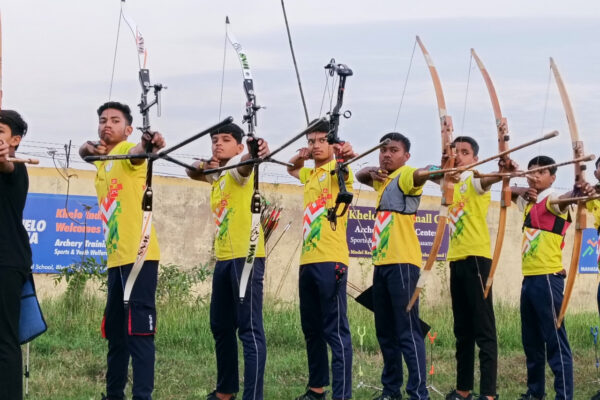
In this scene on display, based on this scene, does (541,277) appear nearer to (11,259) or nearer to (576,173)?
(576,173)

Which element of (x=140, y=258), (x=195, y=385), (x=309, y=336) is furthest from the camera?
(x=195, y=385)

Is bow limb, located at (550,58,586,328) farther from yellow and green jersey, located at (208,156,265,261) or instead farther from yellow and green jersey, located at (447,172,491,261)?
yellow and green jersey, located at (208,156,265,261)

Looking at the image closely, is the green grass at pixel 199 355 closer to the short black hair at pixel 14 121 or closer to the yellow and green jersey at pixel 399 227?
the yellow and green jersey at pixel 399 227

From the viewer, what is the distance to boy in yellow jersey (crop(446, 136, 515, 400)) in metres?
6.85

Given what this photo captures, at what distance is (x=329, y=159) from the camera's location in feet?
22.6

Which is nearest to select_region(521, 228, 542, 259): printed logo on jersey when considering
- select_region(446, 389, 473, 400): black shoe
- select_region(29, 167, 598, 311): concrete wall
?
select_region(446, 389, 473, 400): black shoe

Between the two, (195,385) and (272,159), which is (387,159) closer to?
(272,159)

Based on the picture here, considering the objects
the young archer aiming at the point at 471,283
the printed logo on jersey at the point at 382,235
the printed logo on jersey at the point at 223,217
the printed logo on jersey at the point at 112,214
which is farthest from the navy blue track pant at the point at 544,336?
the printed logo on jersey at the point at 112,214

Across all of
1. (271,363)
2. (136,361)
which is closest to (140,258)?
(136,361)

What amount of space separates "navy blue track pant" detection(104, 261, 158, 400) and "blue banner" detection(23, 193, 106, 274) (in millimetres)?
6779

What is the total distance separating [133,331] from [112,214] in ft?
2.53

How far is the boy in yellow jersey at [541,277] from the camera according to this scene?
6.98 m

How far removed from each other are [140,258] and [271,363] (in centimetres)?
334

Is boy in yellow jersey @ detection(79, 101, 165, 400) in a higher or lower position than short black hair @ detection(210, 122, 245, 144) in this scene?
lower
